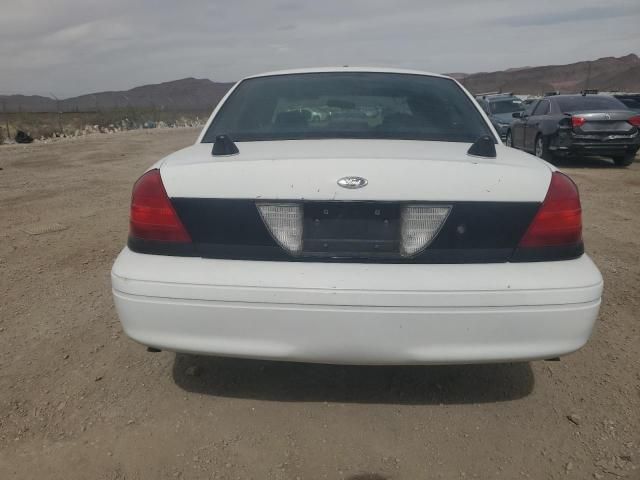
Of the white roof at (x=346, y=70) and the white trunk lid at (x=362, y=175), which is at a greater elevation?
the white roof at (x=346, y=70)

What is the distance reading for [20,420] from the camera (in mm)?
2578

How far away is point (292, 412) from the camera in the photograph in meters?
2.61

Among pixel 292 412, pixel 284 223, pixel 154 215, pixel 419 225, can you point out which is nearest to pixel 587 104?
pixel 419 225

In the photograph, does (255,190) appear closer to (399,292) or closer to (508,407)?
(399,292)

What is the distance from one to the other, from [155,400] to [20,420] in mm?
586

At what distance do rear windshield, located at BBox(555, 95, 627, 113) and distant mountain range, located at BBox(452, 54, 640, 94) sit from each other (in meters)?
97.4

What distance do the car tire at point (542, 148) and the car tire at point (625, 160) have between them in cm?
134

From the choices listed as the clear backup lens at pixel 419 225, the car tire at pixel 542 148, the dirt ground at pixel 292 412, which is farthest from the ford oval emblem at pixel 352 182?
the car tire at pixel 542 148

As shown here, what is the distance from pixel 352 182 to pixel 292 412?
3.70 ft

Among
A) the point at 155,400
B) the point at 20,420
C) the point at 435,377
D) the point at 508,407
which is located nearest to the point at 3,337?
the point at 20,420

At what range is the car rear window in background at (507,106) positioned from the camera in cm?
1820

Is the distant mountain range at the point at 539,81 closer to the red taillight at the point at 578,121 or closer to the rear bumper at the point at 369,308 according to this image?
the red taillight at the point at 578,121

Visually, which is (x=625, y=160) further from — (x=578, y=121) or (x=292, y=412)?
(x=292, y=412)

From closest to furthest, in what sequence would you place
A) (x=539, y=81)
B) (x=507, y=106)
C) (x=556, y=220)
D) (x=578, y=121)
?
1. (x=556, y=220)
2. (x=578, y=121)
3. (x=507, y=106)
4. (x=539, y=81)
